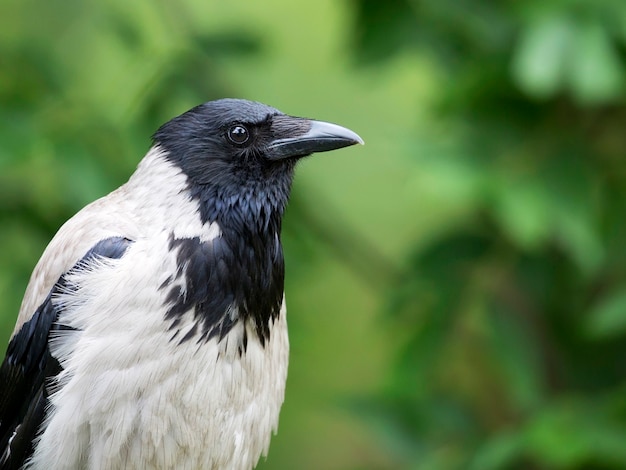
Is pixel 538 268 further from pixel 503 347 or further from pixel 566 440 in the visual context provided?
pixel 566 440

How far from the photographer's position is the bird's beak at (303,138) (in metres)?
3.80

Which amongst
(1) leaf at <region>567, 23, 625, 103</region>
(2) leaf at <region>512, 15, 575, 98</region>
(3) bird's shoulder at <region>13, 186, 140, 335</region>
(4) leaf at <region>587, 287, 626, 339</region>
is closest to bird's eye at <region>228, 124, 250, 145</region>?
(3) bird's shoulder at <region>13, 186, 140, 335</region>

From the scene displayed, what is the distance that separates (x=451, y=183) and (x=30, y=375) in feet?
6.93

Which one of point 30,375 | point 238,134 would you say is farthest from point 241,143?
point 30,375

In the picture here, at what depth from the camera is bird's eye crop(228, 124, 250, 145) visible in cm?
378

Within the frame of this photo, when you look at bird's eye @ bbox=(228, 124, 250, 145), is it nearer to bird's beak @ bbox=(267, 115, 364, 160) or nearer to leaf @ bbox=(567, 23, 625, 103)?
bird's beak @ bbox=(267, 115, 364, 160)

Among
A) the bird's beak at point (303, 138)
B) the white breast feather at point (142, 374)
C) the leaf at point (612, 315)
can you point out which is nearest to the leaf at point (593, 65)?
the leaf at point (612, 315)

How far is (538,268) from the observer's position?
555cm

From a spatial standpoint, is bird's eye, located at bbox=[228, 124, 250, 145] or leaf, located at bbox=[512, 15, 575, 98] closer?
bird's eye, located at bbox=[228, 124, 250, 145]

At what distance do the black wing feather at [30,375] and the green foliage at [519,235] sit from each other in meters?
1.81

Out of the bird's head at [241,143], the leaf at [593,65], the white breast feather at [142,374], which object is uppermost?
the leaf at [593,65]

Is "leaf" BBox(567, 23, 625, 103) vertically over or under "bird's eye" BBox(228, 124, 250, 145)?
over

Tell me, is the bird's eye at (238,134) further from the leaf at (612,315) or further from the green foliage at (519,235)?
the leaf at (612,315)

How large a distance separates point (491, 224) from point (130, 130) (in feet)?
6.58
